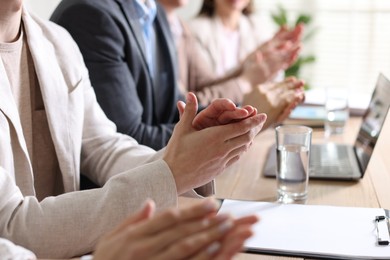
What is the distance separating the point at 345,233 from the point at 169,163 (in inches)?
12.4

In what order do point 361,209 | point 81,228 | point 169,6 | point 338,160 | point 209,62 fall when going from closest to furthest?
point 81,228 < point 361,209 < point 338,160 < point 169,6 < point 209,62

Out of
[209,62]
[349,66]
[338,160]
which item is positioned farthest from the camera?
[349,66]

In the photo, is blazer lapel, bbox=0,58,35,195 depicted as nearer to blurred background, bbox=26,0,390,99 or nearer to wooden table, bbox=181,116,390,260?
wooden table, bbox=181,116,390,260

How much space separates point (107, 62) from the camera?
156cm

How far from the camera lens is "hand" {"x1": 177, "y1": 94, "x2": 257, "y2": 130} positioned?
1.04 metres

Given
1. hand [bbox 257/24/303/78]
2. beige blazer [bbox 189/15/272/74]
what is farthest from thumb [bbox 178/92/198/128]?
beige blazer [bbox 189/15/272/74]

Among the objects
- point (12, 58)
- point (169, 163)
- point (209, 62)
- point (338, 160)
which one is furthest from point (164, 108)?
point (209, 62)

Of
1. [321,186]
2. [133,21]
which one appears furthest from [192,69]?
[321,186]

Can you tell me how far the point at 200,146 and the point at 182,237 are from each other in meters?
0.41

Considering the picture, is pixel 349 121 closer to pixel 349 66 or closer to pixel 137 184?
pixel 137 184

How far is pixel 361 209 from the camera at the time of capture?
1149mm

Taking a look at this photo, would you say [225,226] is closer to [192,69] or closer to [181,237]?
[181,237]

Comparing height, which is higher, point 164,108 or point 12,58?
point 12,58

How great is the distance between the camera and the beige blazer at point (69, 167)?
98 cm
